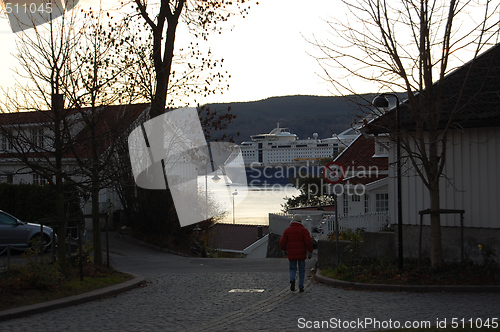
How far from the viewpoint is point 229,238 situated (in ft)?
160

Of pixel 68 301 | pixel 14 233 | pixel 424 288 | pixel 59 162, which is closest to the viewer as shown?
pixel 68 301

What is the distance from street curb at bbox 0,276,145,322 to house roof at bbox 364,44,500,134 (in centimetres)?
662

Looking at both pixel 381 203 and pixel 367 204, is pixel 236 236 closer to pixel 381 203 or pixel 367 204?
pixel 367 204

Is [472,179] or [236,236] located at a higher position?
[472,179]

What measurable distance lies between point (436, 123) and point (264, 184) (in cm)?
11954

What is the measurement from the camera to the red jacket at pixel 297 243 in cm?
1211

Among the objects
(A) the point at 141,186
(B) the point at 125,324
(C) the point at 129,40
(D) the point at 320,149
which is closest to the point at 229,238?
(A) the point at 141,186

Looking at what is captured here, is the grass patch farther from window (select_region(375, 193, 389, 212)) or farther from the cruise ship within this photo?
the cruise ship

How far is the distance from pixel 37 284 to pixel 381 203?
22537 mm

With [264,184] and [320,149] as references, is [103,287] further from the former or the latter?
[320,149]

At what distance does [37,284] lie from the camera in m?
11.2

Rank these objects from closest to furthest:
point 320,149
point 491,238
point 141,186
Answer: point 491,238 → point 141,186 → point 320,149

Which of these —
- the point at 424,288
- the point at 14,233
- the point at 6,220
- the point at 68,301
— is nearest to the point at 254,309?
the point at 68,301

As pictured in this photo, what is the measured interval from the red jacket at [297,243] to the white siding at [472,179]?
8.19ft
